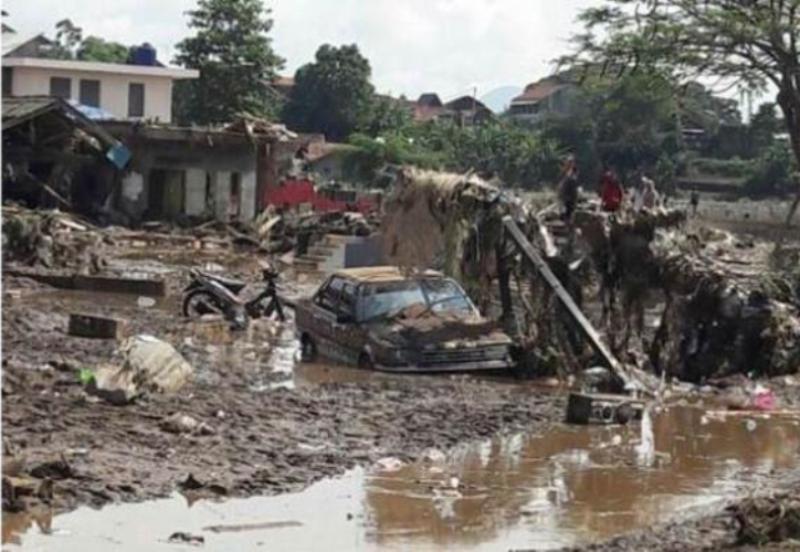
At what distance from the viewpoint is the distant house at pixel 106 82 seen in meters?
54.4

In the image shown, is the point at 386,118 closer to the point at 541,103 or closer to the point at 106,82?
the point at 106,82

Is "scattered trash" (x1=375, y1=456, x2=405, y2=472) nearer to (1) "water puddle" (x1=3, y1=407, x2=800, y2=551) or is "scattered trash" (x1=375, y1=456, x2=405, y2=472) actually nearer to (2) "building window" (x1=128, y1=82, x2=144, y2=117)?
(1) "water puddle" (x1=3, y1=407, x2=800, y2=551)

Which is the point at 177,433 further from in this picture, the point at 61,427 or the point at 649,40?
the point at 649,40

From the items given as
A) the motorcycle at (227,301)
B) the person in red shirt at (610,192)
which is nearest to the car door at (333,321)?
the motorcycle at (227,301)

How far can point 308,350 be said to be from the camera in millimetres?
20922

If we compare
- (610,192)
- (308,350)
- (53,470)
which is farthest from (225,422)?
(610,192)

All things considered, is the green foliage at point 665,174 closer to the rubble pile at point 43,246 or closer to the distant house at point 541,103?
the distant house at point 541,103

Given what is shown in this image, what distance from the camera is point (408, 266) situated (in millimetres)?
20891

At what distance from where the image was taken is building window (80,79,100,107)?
55750 millimetres

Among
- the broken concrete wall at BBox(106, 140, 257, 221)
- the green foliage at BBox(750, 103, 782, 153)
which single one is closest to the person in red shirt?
the broken concrete wall at BBox(106, 140, 257, 221)

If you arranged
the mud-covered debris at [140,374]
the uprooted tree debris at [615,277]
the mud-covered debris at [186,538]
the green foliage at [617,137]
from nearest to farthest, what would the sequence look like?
1. the mud-covered debris at [186,538]
2. the mud-covered debris at [140,374]
3. the uprooted tree debris at [615,277]
4. the green foliage at [617,137]

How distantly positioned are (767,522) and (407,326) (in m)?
9.67

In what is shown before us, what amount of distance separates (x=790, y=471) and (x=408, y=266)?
8.08 metres

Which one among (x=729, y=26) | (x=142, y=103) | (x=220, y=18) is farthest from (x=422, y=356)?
(x=220, y=18)
